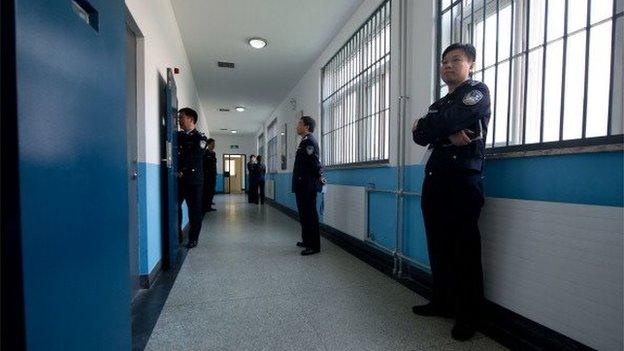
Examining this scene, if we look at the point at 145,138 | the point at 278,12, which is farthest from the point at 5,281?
the point at 278,12

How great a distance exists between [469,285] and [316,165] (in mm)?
1878

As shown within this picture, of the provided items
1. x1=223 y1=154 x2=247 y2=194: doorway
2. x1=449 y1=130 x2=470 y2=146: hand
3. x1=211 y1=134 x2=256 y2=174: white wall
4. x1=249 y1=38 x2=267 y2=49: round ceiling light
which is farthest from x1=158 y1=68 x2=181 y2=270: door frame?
x1=223 y1=154 x2=247 y2=194: doorway

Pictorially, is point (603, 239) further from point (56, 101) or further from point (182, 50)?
point (182, 50)

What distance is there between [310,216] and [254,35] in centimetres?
248

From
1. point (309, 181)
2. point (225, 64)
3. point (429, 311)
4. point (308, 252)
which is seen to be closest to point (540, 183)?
point (429, 311)

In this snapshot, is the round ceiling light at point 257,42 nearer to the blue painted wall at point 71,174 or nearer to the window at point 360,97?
the window at point 360,97

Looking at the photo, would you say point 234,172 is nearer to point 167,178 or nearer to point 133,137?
point 167,178

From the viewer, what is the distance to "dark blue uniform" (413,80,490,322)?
149 cm

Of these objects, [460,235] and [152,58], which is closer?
[460,235]

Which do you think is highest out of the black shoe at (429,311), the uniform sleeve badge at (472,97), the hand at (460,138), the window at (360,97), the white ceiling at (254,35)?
the white ceiling at (254,35)

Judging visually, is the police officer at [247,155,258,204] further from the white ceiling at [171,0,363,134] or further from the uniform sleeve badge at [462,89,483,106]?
the uniform sleeve badge at [462,89,483,106]

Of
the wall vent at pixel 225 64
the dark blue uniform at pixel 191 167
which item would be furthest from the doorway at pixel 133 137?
the wall vent at pixel 225 64

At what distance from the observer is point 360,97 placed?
11.3ft

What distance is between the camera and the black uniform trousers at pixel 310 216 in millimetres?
3164
